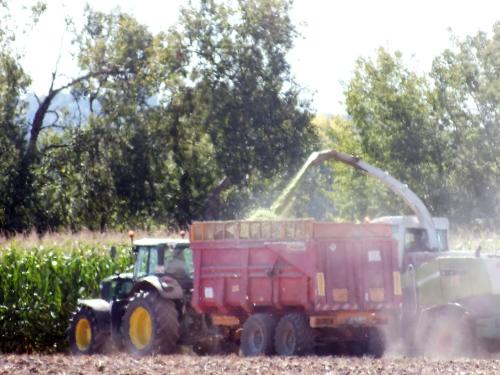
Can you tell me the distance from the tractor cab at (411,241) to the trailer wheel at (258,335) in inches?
115

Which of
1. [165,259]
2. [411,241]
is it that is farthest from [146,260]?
[411,241]

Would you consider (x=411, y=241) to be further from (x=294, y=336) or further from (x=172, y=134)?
(x=172, y=134)

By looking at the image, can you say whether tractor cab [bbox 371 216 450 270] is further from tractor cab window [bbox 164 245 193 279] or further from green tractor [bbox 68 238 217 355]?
green tractor [bbox 68 238 217 355]

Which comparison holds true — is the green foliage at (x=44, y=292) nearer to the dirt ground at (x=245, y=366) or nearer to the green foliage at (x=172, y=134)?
the dirt ground at (x=245, y=366)

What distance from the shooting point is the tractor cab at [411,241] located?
68.5ft

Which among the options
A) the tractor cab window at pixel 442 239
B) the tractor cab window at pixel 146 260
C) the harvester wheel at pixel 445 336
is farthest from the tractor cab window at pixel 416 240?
the tractor cab window at pixel 146 260

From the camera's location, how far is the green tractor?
2031 centimetres

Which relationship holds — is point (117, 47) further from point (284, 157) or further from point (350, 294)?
point (350, 294)

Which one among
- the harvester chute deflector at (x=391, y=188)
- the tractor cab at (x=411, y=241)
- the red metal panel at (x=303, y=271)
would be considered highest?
the harvester chute deflector at (x=391, y=188)

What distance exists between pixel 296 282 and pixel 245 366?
3052mm

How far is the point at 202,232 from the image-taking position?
20.4 m

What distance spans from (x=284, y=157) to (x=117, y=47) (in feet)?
25.9

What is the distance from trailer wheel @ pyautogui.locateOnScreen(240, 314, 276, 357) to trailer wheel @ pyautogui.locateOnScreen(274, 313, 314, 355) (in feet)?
0.43

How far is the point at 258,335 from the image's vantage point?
19562mm
